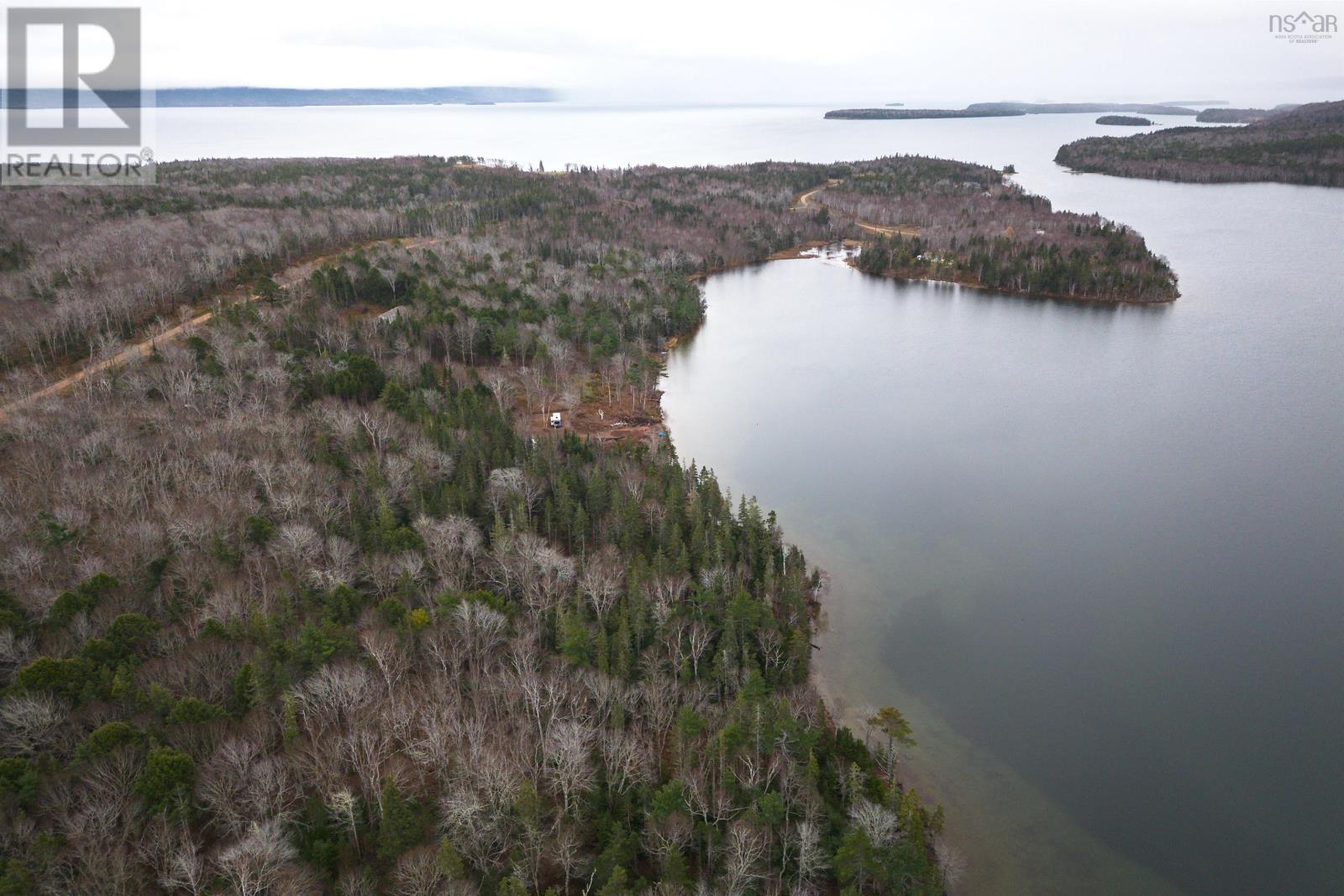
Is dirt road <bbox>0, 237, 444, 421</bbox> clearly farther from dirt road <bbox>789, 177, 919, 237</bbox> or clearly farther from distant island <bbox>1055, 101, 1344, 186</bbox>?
distant island <bbox>1055, 101, 1344, 186</bbox>

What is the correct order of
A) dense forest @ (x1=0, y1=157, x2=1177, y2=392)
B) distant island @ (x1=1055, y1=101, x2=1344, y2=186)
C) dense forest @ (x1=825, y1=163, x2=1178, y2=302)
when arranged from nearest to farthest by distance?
dense forest @ (x1=0, y1=157, x2=1177, y2=392) → dense forest @ (x1=825, y1=163, x2=1178, y2=302) → distant island @ (x1=1055, y1=101, x2=1344, y2=186)

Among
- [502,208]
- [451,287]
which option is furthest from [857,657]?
[502,208]

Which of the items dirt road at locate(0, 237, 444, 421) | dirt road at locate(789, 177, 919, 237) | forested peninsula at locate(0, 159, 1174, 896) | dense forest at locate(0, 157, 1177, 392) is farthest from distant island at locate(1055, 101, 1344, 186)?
dirt road at locate(0, 237, 444, 421)

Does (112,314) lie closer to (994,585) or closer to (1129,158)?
(994,585)

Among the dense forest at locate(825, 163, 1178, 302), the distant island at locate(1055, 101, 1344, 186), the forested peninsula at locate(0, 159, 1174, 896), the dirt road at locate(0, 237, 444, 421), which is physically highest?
the distant island at locate(1055, 101, 1344, 186)

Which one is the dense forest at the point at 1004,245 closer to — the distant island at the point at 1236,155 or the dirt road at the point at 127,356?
the distant island at the point at 1236,155

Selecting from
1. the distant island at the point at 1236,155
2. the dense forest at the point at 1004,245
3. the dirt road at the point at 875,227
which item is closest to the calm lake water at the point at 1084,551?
the dense forest at the point at 1004,245

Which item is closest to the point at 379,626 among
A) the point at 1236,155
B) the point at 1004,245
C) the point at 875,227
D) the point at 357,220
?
the point at 357,220
